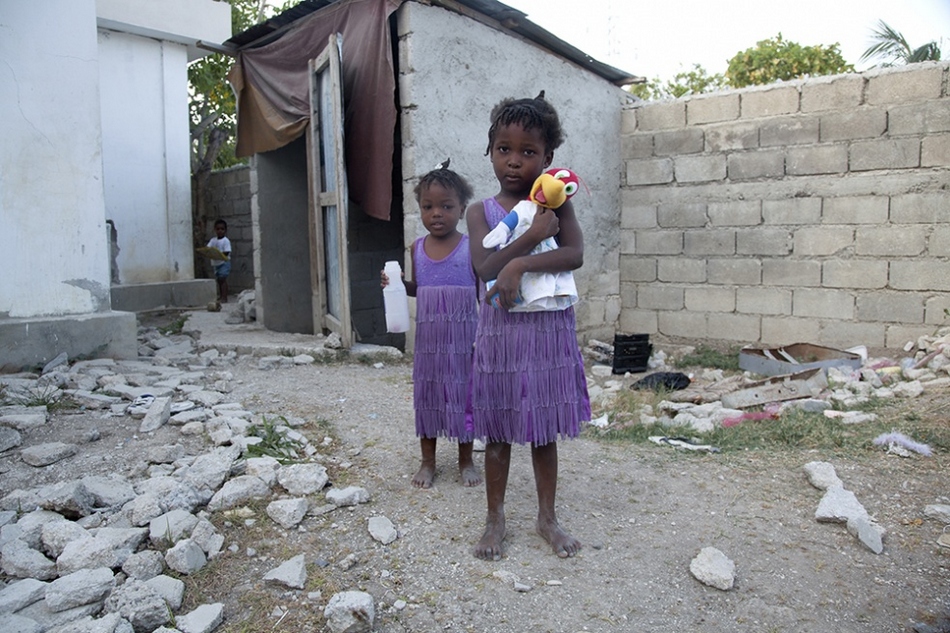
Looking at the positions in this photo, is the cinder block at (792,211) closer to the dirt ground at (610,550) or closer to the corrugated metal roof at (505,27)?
the corrugated metal roof at (505,27)

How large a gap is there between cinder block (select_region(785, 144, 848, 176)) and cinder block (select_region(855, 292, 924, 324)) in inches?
42.9

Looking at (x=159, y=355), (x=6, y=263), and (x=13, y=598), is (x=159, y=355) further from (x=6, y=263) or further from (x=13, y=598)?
(x=13, y=598)

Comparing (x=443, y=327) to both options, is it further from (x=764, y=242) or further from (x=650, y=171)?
(x=650, y=171)

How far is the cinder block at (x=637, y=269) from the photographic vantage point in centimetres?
724

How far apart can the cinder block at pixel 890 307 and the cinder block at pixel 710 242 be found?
46.2 inches

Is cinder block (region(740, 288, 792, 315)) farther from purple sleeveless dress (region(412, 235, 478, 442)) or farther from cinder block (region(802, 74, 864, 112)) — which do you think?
purple sleeveless dress (region(412, 235, 478, 442))

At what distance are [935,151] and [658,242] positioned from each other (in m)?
2.39

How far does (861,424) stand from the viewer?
3879mm

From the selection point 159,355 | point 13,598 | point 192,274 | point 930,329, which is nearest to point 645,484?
point 13,598

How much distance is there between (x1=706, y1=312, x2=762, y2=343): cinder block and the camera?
660 centimetres

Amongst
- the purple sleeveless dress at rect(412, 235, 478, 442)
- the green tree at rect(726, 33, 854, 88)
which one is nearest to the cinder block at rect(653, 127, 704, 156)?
the purple sleeveless dress at rect(412, 235, 478, 442)

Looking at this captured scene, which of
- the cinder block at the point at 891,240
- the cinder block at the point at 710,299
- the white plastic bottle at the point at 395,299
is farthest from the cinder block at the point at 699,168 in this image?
the white plastic bottle at the point at 395,299

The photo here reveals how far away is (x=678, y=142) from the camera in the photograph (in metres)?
6.87

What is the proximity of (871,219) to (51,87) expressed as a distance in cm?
628
